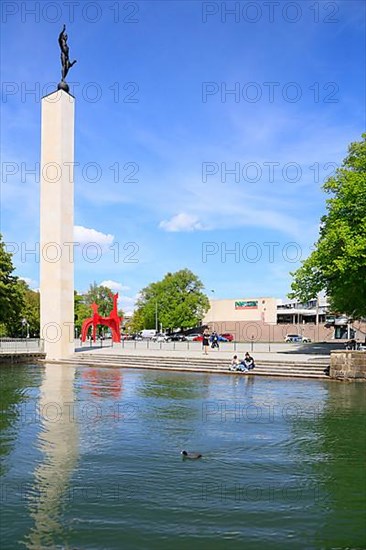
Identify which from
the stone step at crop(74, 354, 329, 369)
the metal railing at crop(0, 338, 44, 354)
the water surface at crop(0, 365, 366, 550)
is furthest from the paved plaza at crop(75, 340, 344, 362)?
the water surface at crop(0, 365, 366, 550)

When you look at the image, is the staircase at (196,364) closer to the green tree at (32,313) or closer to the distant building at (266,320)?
the green tree at (32,313)

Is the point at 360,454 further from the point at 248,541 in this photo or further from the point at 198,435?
the point at 248,541

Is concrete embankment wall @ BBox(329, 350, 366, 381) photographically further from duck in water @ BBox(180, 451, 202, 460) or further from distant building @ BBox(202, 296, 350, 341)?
distant building @ BBox(202, 296, 350, 341)

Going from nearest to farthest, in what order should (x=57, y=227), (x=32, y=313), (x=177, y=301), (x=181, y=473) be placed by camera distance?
(x=181, y=473) < (x=57, y=227) < (x=32, y=313) < (x=177, y=301)

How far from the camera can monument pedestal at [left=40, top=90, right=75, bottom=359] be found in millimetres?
37344

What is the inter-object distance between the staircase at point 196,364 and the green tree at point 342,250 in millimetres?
4524

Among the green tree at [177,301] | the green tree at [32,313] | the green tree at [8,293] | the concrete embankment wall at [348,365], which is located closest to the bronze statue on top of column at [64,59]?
the green tree at [8,293]

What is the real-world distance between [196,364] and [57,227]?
46.5 ft

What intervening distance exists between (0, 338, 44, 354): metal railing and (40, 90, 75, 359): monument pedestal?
1.74 ft

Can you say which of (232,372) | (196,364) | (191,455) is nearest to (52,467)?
(191,455)

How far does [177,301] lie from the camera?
290 feet

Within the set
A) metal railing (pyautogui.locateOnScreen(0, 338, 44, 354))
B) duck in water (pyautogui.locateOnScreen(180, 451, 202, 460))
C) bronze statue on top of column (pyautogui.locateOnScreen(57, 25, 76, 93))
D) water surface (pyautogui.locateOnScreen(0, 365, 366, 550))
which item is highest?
bronze statue on top of column (pyautogui.locateOnScreen(57, 25, 76, 93))

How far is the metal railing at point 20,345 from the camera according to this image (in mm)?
34500

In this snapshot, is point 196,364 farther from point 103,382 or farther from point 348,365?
point 348,365
